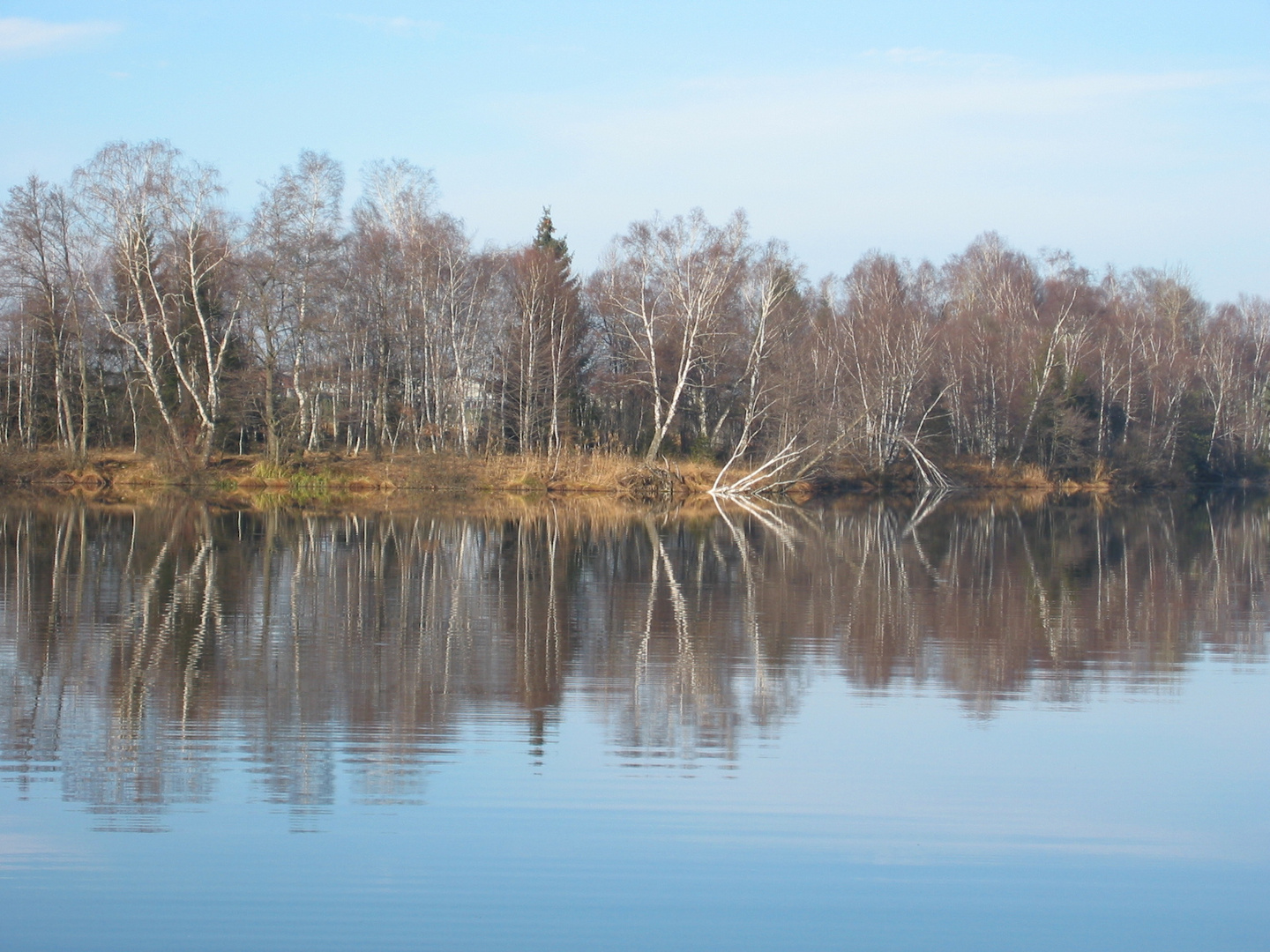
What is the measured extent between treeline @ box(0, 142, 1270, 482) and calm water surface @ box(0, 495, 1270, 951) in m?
26.7

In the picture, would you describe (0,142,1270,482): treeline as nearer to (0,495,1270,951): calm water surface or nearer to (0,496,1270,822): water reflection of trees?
(0,496,1270,822): water reflection of trees

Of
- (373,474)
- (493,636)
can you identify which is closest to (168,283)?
(373,474)

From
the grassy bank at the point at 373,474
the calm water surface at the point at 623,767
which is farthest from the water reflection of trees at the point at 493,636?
the grassy bank at the point at 373,474

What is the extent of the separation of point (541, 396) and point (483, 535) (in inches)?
938

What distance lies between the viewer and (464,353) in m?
47.3

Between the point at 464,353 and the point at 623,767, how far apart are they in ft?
135

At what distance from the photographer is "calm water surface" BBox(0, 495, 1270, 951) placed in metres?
5.29

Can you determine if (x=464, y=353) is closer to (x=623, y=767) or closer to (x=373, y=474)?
(x=373, y=474)

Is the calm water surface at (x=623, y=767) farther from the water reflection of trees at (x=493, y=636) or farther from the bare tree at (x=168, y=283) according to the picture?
the bare tree at (x=168, y=283)

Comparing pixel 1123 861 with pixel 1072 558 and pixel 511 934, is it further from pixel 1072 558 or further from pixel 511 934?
pixel 1072 558

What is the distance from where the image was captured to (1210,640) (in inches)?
512

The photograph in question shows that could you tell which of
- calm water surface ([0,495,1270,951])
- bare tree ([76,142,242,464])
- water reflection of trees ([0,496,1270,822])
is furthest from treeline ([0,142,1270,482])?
calm water surface ([0,495,1270,951])

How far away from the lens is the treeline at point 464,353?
41250mm

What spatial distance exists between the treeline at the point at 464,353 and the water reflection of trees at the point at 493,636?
17.8 meters
